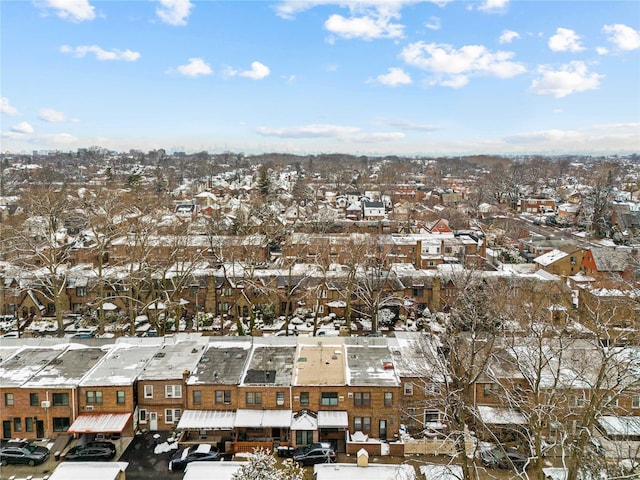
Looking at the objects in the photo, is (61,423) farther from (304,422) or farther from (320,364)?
(320,364)

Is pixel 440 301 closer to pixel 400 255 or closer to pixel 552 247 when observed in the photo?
pixel 400 255

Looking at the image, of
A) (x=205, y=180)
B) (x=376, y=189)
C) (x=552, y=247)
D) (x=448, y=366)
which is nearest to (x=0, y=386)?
(x=448, y=366)

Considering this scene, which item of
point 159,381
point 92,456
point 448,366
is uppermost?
point 448,366

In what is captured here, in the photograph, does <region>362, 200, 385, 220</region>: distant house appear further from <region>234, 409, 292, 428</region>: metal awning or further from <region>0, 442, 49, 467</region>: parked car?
<region>0, 442, 49, 467</region>: parked car

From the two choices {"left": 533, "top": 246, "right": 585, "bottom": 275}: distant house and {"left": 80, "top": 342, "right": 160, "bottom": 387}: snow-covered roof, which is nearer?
{"left": 80, "top": 342, "right": 160, "bottom": 387}: snow-covered roof

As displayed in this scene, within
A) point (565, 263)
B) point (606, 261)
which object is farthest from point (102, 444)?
point (606, 261)

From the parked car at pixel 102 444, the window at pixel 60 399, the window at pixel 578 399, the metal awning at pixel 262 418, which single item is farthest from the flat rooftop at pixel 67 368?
the window at pixel 578 399

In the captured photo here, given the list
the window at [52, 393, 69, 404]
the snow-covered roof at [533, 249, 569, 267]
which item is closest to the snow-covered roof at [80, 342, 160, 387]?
the window at [52, 393, 69, 404]
